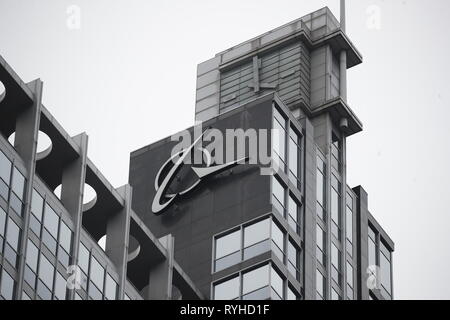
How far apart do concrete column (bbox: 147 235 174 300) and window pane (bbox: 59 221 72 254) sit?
9870 mm

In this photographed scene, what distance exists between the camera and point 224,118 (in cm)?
8819

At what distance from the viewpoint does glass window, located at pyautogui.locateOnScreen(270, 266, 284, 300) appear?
258 ft

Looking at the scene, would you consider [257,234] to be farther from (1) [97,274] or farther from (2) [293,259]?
(1) [97,274]

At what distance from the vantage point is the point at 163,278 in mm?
77438

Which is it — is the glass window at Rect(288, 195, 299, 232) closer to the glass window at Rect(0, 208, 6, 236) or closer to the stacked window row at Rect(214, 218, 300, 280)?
the stacked window row at Rect(214, 218, 300, 280)

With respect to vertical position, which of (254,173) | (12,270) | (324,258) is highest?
(12,270)

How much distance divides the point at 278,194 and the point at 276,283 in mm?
6508

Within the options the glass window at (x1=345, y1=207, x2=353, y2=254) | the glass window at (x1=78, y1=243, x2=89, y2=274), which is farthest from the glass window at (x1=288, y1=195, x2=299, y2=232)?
the glass window at (x1=78, y1=243, x2=89, y2=274)

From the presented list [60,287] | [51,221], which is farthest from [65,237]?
[60,287]

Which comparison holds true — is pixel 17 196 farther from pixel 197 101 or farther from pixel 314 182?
pixel 197 101

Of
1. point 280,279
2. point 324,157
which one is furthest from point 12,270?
point 324,157
